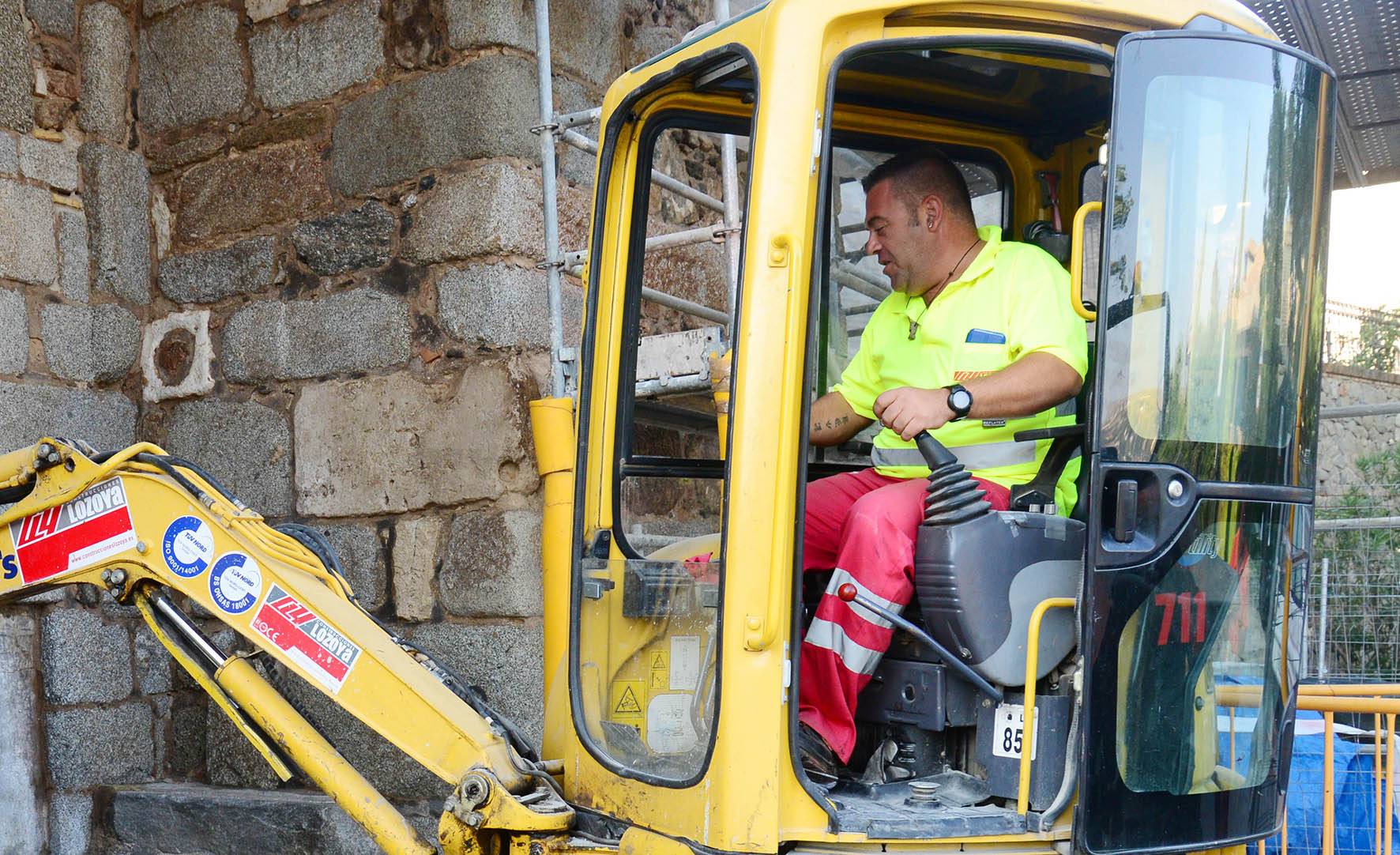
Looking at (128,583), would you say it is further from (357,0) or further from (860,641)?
(357,0)

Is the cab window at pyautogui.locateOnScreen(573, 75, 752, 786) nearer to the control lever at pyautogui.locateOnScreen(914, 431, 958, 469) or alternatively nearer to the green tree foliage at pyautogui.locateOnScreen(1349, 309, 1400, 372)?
the control lever at pyautogui.locateOnScreen(914, 431, 958, 469)

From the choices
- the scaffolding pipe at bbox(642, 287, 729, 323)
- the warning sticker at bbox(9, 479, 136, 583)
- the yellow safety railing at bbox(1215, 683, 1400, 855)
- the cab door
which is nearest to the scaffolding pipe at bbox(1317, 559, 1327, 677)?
the yellow safety railing at bbox(1215, 683, 1400, 855)

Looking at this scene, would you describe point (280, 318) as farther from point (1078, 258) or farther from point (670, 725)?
point (1078, 258)

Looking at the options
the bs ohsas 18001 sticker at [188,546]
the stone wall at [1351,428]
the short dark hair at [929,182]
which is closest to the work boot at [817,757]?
the short dark hair at [929,182]

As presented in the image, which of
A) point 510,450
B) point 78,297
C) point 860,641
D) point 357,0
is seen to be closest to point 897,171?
point 860,641

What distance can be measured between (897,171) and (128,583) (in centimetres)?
212

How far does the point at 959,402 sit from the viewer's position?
2467 mm

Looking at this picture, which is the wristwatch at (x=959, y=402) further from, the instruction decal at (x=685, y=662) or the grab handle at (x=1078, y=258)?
the instruction decal at (x=685, y=662)

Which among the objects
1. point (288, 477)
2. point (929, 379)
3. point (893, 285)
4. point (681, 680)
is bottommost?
point (681, 680)

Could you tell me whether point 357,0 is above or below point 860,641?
above

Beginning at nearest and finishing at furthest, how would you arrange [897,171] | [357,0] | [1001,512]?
[1001,512], [897,171], [357,0]

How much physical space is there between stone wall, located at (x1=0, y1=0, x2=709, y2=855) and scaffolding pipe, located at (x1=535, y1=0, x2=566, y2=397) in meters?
0.12

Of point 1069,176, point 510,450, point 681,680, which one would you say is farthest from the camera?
point 510,450

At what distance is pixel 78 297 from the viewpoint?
4832 millimetres
